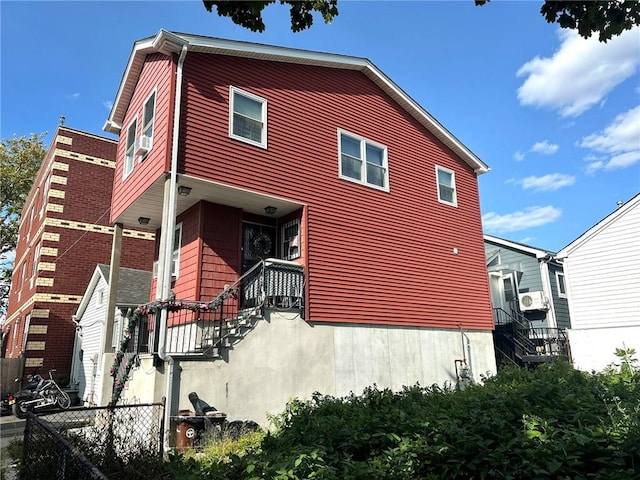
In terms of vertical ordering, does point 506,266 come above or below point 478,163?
below

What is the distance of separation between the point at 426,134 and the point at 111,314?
1226cm

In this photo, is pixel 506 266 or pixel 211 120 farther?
pixel 506 266

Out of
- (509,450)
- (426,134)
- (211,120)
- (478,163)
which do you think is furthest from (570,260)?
(509,450)

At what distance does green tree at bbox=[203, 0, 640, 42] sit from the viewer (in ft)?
14.8

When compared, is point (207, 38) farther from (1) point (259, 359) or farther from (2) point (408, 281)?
(2) point (408, 281)

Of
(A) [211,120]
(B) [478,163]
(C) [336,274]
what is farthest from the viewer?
(B) [478,163]

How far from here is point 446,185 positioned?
16656mm

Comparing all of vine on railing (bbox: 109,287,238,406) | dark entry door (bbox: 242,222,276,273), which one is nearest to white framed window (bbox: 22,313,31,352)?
vine on railing (bbox: 109,287,238,406)

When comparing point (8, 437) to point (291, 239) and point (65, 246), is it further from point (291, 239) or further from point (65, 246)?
point (65, 246)

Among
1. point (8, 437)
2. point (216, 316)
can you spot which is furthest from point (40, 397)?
point (216, 316)

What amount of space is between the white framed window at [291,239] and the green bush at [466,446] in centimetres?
702

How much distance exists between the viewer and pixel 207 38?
1075 cm

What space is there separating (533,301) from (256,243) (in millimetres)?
15276

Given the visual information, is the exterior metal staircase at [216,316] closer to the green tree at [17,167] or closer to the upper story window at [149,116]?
the upper story window at [149,116]
